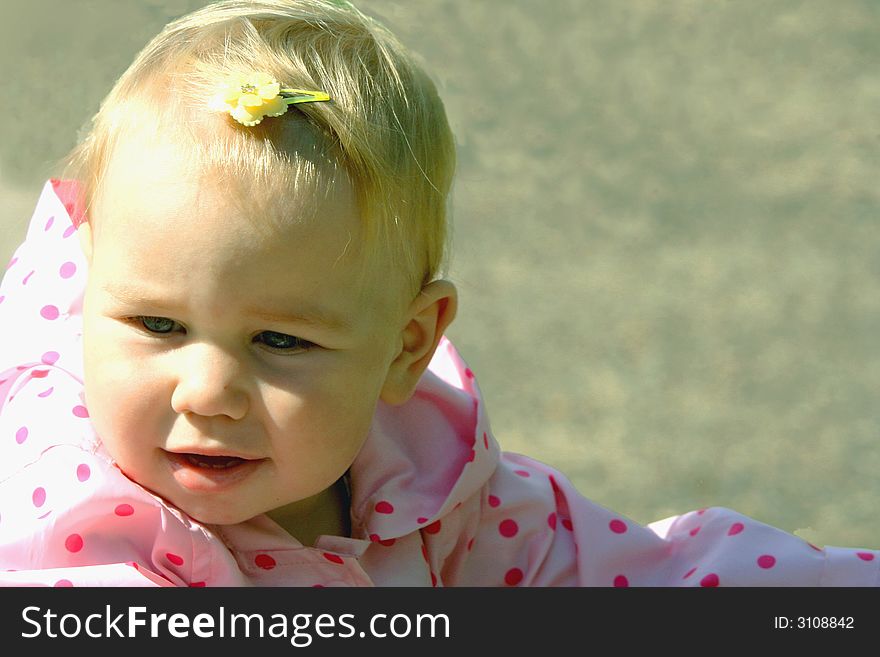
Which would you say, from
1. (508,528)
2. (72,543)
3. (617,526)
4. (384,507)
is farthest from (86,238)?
(617,526)

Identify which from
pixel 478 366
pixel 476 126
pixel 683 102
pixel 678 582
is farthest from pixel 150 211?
pixel 683 102

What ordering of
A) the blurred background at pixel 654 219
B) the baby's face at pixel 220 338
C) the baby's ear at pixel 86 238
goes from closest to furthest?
1. the baby's face at pixel 220 338
2. the baby's ear at pixel 86 238
3. the blurred background at pixel 654 219

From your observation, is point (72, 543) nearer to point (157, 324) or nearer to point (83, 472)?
point (83, 472)

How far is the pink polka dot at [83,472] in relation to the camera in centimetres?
125

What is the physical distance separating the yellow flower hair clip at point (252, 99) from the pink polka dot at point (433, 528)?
0.48m

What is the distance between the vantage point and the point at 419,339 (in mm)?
1384

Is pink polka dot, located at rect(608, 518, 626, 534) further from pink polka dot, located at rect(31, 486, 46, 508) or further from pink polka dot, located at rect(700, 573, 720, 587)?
pink polka dot, located at rect(31, 486, 46, 508)

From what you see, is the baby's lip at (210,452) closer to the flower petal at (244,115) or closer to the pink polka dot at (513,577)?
the flower petal at (244,115)

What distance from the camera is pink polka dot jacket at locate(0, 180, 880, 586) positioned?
50.1 inches

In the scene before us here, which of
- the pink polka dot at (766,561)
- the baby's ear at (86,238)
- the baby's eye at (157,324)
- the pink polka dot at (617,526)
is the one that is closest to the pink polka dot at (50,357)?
the baby's ear at (86,238)

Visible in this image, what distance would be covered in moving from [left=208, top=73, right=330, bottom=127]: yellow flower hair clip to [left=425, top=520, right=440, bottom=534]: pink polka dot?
0.48 m

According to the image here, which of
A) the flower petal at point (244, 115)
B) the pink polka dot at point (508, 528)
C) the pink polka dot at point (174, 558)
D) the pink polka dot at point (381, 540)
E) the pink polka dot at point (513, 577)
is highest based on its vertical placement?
the flower petal at point (244, 115)

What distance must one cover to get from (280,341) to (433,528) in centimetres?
34
